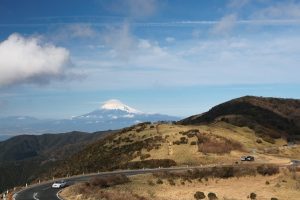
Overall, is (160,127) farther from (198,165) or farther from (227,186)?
(227,186)

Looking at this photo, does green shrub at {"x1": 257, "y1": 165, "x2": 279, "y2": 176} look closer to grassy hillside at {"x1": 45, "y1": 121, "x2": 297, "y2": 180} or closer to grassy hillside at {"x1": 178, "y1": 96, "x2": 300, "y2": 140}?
grassy hillside at {"x1": 45, "y1": 121, "x2": 297, "y2": 180}

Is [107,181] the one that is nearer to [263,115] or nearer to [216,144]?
[216,144]

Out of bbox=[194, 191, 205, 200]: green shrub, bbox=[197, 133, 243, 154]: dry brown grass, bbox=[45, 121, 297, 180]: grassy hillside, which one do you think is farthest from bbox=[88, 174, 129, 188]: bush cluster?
bbox=[197, 133, 243, 154]: dry brown grass

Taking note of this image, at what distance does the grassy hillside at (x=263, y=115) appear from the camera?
137 meters

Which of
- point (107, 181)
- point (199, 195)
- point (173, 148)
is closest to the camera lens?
point (199, 195)

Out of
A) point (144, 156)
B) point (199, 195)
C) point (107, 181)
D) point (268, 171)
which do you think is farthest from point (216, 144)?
point (199, 195)

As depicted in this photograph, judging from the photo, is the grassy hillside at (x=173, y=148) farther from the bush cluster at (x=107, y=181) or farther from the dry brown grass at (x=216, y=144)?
the bush cluster at (x=107, y=181)

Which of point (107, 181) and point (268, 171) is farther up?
point (107, 181)

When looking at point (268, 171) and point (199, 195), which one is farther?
point (268, 171)

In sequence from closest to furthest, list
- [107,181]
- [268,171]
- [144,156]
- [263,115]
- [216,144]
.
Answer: [107,181] → [268,171] → [144,156] → [216,144] → [263,115]

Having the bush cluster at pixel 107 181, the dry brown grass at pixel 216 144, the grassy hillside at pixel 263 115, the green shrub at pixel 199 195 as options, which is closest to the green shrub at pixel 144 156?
the dry brown grass at pixel 216 144

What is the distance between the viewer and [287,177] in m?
60.2

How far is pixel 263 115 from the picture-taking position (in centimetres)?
15675

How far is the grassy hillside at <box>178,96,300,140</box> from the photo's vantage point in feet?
449
